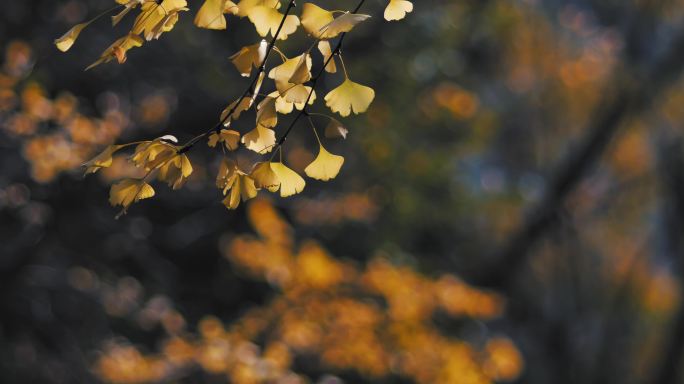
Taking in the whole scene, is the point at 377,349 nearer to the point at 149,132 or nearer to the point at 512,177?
the point at 149,132

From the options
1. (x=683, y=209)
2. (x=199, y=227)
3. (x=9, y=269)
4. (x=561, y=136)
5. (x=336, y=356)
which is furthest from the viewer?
(x=561, y=136)

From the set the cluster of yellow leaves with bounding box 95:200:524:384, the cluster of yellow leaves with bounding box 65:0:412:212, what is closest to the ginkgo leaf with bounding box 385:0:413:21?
the cluster of yellow leaves with bounding box 65:0:412:212

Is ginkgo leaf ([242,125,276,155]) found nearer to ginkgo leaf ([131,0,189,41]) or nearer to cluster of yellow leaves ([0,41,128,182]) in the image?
ginkgo leaf ([131,0,189,41])

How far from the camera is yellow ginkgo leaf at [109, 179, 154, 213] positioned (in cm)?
167

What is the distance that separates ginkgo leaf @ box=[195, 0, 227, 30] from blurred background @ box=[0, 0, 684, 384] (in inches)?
159

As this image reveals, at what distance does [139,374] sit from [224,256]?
2.44m

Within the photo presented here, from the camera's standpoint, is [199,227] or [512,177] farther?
[512,177]

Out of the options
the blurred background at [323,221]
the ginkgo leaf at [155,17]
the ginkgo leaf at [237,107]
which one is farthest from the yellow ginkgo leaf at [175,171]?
the blurred background at [323,221]

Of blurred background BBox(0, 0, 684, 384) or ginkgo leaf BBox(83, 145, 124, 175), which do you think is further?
blurred background BBox(0, 0, 684, 384)

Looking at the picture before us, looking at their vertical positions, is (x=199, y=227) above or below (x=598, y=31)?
below

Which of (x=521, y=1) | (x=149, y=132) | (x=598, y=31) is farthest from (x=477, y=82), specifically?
(x=149, y=132)

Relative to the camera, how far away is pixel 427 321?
6848 mm

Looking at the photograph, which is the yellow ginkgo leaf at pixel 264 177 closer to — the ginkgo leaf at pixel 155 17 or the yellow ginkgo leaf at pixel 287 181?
the yellow ginkgo leaf at pixel 287 181

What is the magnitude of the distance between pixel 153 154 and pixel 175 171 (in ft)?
0.18
